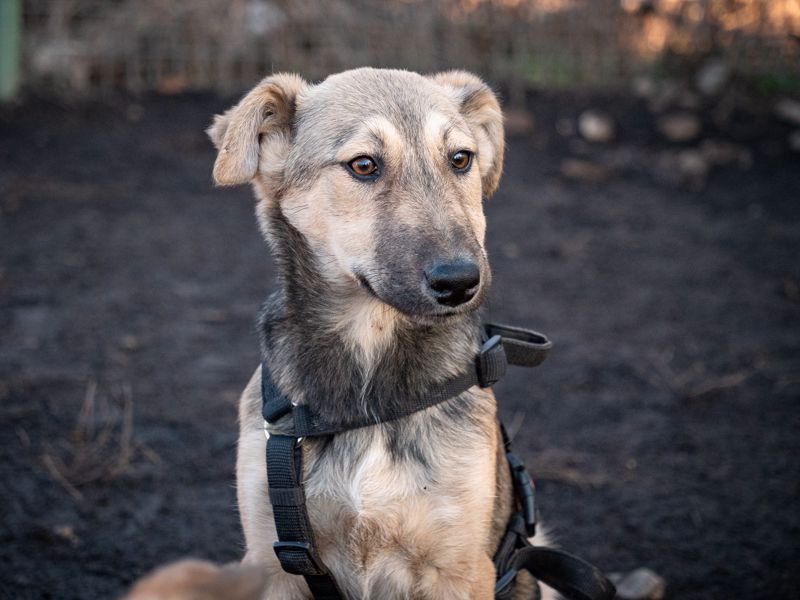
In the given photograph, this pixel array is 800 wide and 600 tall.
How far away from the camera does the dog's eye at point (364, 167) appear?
9.19ft

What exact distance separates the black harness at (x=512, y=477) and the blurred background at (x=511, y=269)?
811 mm

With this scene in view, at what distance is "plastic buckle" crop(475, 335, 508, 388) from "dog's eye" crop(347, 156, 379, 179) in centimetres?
73

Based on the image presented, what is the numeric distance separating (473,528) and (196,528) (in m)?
1.87

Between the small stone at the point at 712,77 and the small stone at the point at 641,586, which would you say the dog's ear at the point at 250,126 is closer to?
the small stone at the point at 641,586

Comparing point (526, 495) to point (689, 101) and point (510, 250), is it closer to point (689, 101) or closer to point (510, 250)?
point (510, 250)

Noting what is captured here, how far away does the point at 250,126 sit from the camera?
2785 mm

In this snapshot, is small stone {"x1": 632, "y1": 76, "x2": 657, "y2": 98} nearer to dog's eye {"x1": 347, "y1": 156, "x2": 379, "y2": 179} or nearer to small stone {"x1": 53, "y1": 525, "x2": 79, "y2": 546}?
dog's eye {"x1": 347, "y1": 156, "x2": 379, "y2": 179}

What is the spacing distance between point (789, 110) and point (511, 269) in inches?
201

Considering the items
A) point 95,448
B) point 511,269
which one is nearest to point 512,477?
point 95,448

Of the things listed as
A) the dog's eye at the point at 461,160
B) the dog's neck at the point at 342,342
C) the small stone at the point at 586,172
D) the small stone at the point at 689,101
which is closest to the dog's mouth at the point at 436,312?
the dog's neck at the point at 342,342

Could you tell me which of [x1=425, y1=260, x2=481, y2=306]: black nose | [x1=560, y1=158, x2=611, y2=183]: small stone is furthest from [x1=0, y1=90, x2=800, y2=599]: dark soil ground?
[x1=425, y1=260, x2=481, y2=306]: black nose

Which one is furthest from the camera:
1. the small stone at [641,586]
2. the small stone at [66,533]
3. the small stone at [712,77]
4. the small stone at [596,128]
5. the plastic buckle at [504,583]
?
the small stone at [712,77]

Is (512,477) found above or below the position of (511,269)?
above

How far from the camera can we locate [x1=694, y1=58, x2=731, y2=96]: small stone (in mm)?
10383
